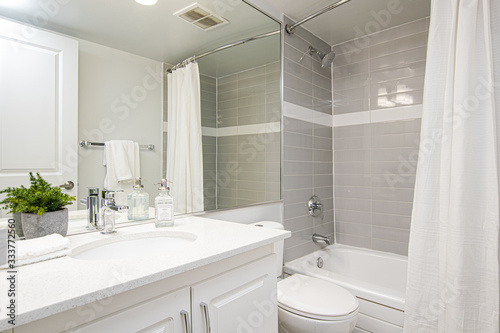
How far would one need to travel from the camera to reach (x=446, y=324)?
4.26ft

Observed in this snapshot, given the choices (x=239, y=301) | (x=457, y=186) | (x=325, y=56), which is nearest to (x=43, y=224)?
(x=239, y=301)

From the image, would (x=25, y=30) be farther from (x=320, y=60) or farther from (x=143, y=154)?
(x=320, y=60)

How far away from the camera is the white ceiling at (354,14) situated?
195cm

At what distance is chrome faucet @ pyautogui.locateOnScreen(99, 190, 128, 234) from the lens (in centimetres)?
107

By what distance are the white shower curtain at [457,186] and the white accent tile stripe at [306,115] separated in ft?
2.96

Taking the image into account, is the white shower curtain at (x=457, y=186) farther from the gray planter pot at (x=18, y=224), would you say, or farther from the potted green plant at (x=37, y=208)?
the gray planter pot at (x=18, y=224)

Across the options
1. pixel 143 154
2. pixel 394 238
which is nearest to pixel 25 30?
pixel 143 154

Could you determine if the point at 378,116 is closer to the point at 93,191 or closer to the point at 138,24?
the point at 138,24

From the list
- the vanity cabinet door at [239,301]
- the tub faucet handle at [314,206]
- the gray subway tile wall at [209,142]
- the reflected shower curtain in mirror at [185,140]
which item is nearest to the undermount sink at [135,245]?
the vanity cabinet door at [239,301]

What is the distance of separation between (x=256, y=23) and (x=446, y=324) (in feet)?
6.58

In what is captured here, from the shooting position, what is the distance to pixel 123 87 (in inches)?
48.9

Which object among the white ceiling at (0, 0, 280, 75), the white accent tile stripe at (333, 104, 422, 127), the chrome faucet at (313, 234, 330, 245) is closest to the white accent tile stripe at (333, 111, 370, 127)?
the white accent tile stripe at (333, 104, 422, 127)

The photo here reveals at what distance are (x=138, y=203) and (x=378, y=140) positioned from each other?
192 cm

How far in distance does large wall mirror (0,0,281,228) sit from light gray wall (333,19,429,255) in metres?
0.90
